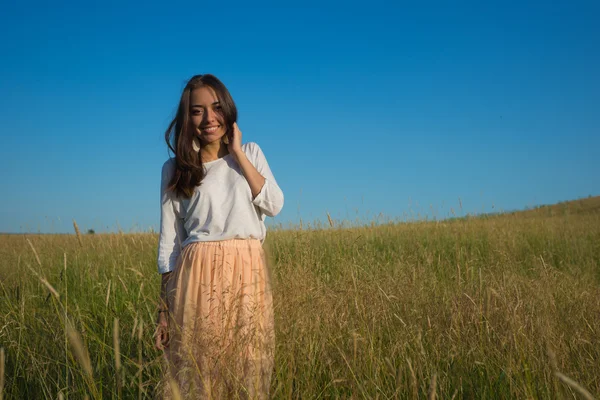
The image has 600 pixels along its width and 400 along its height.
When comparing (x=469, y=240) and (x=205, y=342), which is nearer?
(x=205, y=342)

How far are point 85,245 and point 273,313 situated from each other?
238 inches

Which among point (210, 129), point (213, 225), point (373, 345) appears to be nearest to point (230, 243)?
point (213, 225)

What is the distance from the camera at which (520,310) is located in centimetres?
236

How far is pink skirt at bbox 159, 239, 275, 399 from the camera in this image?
1.72 m

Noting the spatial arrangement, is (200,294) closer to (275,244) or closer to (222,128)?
(222,128)

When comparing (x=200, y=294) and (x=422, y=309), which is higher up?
(x=200, y=294)

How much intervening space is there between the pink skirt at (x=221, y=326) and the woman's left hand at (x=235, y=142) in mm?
450

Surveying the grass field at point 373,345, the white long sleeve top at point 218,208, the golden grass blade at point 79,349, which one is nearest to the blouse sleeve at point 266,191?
the white long sleeve top at point 218,208

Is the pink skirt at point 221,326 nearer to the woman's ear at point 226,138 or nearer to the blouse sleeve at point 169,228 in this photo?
the blouse sleeve at point 169,228

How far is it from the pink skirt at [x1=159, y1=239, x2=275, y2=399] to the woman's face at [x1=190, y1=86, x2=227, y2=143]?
0.60 metres

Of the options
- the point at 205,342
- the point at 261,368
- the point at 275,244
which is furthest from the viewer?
the point at 275,244

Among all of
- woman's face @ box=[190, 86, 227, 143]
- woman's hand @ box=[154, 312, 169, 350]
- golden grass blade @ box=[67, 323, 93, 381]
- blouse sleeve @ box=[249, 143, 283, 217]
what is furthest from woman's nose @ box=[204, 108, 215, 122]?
golden grass blade @ box=[67, 323, 93, 381]

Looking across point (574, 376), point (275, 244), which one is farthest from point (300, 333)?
point (275, 244)

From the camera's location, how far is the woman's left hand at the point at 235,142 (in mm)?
2357
